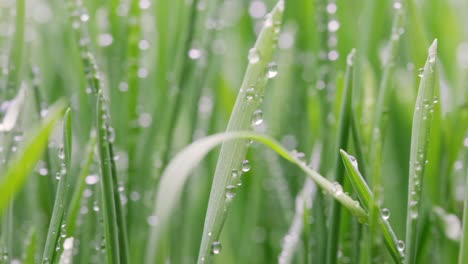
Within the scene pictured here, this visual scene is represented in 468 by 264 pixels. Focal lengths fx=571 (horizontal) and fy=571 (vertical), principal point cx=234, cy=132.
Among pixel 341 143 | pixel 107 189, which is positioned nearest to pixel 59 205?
pixel 107 189

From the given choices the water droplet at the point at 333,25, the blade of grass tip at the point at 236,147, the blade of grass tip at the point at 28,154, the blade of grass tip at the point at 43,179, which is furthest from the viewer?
the water droplet at the point at 333,25

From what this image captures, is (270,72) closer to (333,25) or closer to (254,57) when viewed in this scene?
(254,57)

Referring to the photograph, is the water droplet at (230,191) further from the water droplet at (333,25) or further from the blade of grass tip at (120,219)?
the water droplet at (333,25)

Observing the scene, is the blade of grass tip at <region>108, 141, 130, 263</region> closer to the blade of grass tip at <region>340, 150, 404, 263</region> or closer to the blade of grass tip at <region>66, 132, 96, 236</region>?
the blade of grass tip at <region>66, 132, 96, 236</region>

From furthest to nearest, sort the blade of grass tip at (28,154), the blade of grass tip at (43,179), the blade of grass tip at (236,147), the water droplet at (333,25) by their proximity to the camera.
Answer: the water droplet at (333,25) → the blade of grass tip at (43,179) → the blade of grass tip at (236,147) → the blade of grass tip at (28,154)

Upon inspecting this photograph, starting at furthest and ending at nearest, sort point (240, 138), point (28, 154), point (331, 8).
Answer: point (331, 8) < point (240, 138) < point (28, 154)

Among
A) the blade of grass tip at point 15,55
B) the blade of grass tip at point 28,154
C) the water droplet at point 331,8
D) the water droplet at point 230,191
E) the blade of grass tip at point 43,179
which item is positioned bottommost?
the blade of grass tip at point 28,154

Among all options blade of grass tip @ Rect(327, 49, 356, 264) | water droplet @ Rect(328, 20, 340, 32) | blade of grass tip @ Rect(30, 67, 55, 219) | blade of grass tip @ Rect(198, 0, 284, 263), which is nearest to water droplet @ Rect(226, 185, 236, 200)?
blade of grass tip @ Rect(198, 0, 284, 263)

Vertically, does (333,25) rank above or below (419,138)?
above

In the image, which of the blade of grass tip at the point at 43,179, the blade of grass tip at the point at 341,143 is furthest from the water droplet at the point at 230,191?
the blade of grass tip at the point at 43,179
